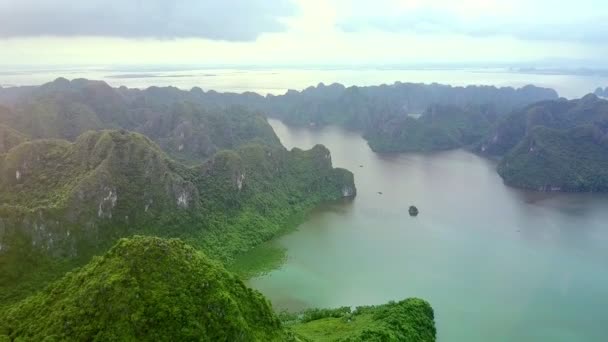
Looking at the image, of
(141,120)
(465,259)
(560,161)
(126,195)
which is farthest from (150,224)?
(560,161)

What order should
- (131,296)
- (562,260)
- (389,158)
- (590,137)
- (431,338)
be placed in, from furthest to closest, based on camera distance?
1. (389,158)
2. (590,137)
3. (562,260)
4. (431,338)
5. (131,296)

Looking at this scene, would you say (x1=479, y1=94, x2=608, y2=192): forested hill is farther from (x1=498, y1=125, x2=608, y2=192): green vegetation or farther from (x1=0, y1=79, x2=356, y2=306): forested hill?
(x1=0, y1=79, x2=356, y2=306): forested hill

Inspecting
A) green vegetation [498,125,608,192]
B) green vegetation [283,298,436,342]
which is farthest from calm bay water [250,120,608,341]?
green vegetation [498,125,608,192]

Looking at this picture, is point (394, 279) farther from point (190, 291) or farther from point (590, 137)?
point (590, 137)

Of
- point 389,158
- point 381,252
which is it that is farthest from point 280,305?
point 389,158

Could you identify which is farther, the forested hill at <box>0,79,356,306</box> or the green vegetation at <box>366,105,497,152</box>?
the green vegetation at <box>366,105,497,152</box>

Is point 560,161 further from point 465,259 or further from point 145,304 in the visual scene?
point 145,304
